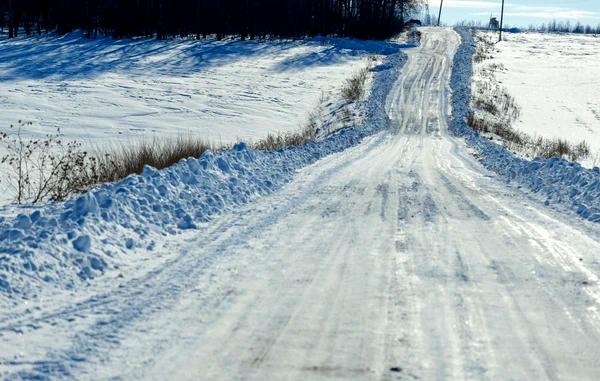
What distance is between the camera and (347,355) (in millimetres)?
4215

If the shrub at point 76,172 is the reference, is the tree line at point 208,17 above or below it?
above

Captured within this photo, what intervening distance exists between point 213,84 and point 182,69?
20.4 feet

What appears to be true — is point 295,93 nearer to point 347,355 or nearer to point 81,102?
point 81,102

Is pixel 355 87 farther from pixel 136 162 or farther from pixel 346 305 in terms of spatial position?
pixel 346 305

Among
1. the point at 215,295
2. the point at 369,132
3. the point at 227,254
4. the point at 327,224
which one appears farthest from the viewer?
the point at 369,132

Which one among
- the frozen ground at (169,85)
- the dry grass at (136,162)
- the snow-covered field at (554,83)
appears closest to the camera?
the dry grass at (136,162)

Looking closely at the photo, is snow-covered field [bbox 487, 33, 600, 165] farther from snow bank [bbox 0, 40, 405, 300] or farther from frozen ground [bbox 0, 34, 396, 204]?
snow bank [bbox 0, 40, 405, 300]

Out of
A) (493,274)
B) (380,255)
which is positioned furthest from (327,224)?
(493,274)

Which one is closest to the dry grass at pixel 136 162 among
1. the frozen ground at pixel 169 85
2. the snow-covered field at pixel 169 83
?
the frozen ground at pixel 169 85

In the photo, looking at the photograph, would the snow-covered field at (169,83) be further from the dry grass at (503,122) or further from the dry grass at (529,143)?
the dry grass at (503,122)

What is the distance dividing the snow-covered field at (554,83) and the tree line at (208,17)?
566 inches

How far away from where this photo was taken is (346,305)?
17.0 feet

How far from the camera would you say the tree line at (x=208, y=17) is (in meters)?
60.1

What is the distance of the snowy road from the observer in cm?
407
